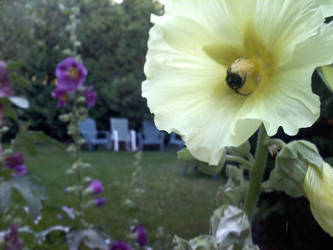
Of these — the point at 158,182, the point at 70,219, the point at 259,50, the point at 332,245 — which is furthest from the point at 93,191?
the point at 158,182

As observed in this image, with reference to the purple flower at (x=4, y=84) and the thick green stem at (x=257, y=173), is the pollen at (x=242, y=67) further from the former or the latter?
the purple flower at (x=4, y=84)

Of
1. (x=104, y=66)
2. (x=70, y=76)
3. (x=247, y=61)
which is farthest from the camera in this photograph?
(x=104, y=66)

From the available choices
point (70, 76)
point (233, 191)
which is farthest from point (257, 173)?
point (70, 76)

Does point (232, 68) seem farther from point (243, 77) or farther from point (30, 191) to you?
point (30, 191)

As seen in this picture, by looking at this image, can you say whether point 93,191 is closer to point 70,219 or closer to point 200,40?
point 70,219

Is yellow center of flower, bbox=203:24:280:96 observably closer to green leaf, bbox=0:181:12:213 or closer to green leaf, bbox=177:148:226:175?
green leaf, bbox=177:148:226:175
